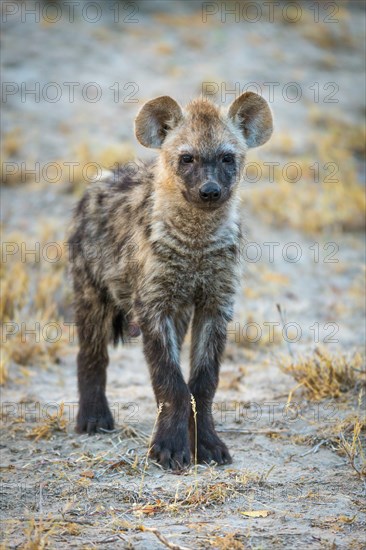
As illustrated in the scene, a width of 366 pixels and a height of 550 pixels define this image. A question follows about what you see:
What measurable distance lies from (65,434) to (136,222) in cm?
141

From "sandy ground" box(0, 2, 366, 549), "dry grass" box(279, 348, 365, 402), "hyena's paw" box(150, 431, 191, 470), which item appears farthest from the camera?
"dry grass" box(279, 348, 365, 402)

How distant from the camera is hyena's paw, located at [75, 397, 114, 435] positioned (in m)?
5.54

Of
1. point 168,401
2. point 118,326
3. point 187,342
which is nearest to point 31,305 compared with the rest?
point 187,342

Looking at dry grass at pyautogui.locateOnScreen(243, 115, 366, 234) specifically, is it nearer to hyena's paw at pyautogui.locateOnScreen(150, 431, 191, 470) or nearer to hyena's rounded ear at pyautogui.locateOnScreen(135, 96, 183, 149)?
hyena's rounded ear at pyautogui.locateOnScreen(135, 96, 183, 149)

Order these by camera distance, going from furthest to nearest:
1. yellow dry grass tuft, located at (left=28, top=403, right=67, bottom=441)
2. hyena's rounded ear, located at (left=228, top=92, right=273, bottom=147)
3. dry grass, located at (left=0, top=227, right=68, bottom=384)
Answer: dry grass, located at (left=0, top=227, right=68, bottom=384)
hyena's rounded ear, located at (left=228, top=92, right=273, bottom=147)
yellow dry grass tuft, located at (left=28, top=403, right=67, bottom=441)

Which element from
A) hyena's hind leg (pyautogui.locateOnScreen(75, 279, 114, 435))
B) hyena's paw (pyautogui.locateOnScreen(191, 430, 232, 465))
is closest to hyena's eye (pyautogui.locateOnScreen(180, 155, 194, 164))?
hyena's hind leg (pyautogui.locateOnScreen(75, 279, 114, 435))

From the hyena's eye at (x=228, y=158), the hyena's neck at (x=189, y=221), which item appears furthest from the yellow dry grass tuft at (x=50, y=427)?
the hyena's eye at (x=228, y=158)

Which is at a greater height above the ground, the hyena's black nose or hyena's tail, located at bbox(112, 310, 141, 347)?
the hyena's black nose

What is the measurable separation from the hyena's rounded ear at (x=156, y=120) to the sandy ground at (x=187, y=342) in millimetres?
1812

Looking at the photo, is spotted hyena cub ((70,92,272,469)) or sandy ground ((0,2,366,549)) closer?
sandy ground ((0,2,366,549))

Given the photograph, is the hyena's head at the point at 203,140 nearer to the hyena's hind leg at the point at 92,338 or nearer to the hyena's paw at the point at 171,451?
the hyena's hind leg at the point at 92,338

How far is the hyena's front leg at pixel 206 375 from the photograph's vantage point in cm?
489

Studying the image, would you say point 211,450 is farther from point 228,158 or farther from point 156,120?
point 156,120

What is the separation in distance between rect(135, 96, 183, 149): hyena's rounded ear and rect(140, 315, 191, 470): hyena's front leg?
4.05ft
